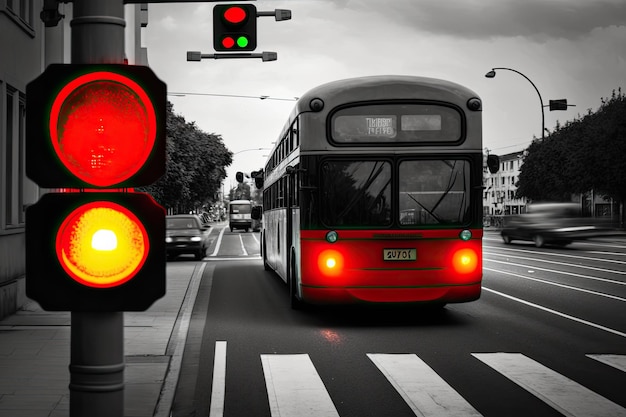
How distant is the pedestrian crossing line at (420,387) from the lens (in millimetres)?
6766

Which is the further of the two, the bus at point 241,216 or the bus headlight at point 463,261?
the bus at point 241,216

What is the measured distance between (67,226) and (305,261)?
9188mm

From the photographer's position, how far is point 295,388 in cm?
770

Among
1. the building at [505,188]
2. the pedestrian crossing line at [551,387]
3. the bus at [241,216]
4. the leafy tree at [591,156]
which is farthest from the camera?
the building at [505,188]

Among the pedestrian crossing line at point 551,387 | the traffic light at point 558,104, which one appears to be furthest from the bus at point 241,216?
the pedestrian crossing line at point 551,387

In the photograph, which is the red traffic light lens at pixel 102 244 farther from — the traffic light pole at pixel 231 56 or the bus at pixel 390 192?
the traffic light pole at pixel 231 56

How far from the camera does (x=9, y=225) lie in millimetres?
13844

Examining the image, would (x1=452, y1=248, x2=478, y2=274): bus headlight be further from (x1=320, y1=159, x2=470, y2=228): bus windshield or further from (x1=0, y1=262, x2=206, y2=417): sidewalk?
(x1=0, y1=262, x2=206, y2=417): sidewalk

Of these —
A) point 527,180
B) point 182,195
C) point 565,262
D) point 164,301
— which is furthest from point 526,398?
point 527,180

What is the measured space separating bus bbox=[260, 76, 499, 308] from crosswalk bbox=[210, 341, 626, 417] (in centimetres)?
222

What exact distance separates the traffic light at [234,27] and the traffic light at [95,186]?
8999mm

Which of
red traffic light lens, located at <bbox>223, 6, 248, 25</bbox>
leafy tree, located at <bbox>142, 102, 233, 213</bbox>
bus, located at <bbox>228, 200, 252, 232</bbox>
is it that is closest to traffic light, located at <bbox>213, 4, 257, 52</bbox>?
red traffic light lens, located at <bbox>223, 6, 248, 25</bbox>

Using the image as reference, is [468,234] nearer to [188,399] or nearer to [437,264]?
[437,264]

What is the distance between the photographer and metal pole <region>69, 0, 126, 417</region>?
8.47 feet
